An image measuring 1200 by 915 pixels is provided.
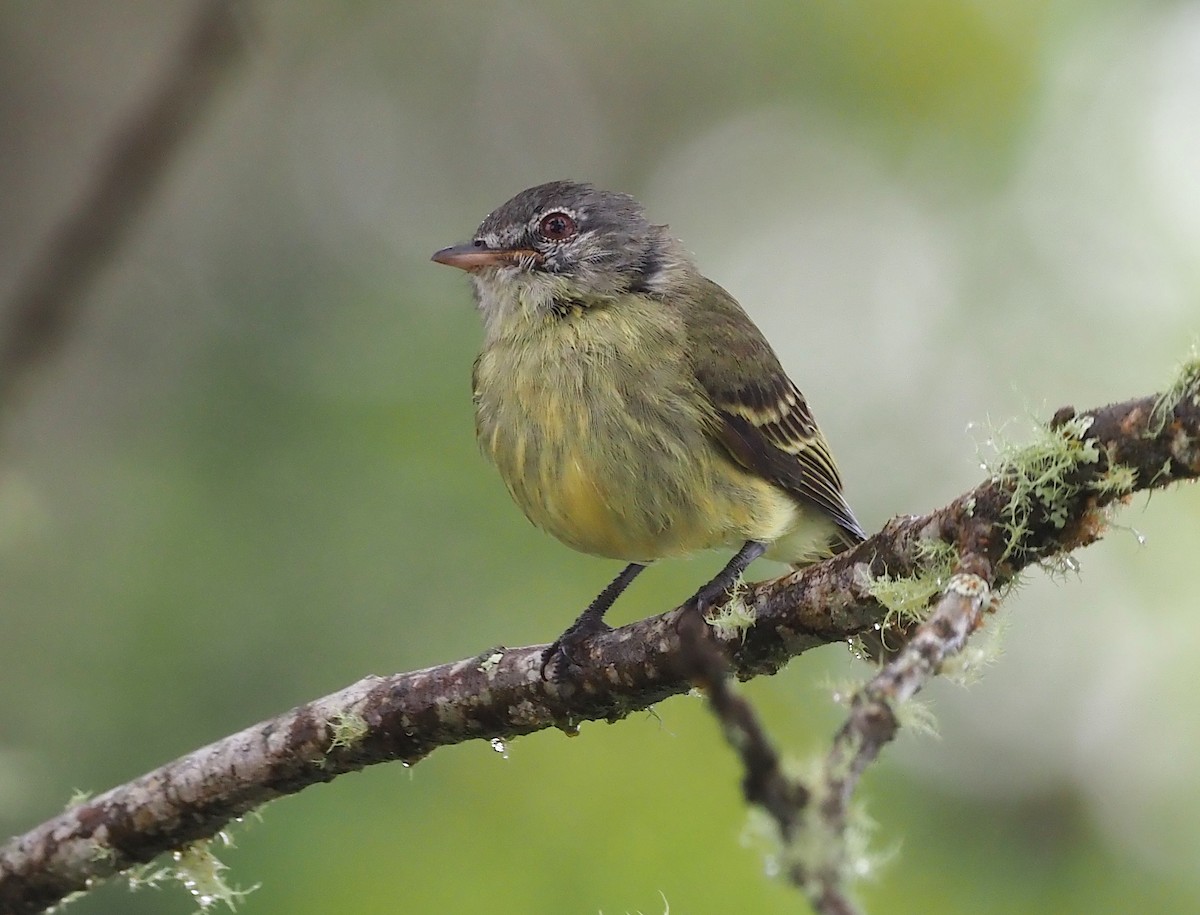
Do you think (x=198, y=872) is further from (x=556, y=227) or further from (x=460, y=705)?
(x=556, y=227)

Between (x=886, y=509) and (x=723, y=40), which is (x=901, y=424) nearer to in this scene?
(x=886, y=509)

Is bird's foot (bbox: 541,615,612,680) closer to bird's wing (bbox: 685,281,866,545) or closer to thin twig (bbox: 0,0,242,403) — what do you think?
bird's wing (bbox: 685,281,866,545)

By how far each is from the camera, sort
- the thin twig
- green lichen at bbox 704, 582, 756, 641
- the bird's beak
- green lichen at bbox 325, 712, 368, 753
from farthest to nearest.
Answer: the bird's beak → the thin twig → green lichen at bbox 325, 712, 368, 753 → green lichen at bbox 704, 582, 756, 641

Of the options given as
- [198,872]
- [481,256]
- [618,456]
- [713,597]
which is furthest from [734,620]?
[481,256]

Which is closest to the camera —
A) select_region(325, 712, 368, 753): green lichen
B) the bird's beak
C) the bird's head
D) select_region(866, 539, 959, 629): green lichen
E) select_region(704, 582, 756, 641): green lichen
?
select_region(866, 539, 959, 629): green lichen

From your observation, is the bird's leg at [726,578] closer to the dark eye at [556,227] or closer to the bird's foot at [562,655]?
the bird's foot at [562,655]

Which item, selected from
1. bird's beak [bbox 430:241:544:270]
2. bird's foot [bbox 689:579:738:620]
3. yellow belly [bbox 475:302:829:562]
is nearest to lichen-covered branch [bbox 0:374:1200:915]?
bird's foot [bbox 689:579:738:620]

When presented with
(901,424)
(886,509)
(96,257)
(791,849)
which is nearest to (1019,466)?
(791,849)

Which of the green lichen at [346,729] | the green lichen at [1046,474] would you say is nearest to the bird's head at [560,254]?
the green lichen at [346,729]
